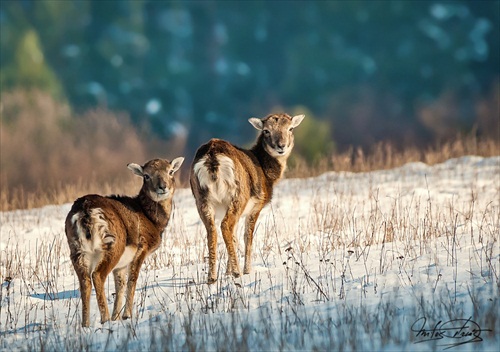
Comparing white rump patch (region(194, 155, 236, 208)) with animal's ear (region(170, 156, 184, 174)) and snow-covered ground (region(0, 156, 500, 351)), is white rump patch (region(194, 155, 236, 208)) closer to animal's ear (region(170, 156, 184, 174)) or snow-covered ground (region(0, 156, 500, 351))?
animal's ear (region(170, 156, 184, 174))

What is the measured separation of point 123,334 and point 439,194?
11.1 meters

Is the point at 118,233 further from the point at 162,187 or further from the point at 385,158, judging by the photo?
the point at 385,158

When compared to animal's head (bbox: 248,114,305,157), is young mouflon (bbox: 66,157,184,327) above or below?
below

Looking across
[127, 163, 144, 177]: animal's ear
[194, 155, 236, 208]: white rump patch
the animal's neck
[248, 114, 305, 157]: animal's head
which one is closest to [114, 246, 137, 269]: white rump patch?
[127, 163, 144, 177]: animal's ear

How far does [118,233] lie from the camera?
26.2ft

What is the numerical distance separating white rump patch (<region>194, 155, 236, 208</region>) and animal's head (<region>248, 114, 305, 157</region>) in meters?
1.45

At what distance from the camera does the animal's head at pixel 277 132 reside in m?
11.1

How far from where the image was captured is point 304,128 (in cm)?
3919

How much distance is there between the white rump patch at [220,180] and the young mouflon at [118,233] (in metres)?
0.43

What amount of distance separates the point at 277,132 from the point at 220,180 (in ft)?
5.92

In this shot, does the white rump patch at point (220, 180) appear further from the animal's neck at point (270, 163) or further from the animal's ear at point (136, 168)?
the animal's neck at point (270, 163)

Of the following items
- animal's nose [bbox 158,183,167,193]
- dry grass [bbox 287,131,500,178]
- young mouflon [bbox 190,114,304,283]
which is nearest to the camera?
animal's nose [bbox 158,183,167,193]

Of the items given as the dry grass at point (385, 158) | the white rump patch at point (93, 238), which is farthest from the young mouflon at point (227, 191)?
the dry grass at point (385, 158)

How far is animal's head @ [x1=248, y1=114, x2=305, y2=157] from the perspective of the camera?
11094 millimetres
